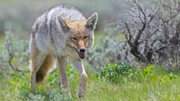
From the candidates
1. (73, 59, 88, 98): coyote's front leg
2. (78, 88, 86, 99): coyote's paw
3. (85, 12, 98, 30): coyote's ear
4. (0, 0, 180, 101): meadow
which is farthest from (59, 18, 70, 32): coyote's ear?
(78, 88, 86, 99): coyote's paw

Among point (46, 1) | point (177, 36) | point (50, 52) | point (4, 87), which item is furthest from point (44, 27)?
point (46, 1)

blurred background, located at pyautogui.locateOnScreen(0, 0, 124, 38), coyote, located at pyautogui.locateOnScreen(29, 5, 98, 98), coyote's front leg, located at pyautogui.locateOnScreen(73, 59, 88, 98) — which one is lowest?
blurred background, located at pyautogui.locateOnScreen(0, 0, 124, 38)

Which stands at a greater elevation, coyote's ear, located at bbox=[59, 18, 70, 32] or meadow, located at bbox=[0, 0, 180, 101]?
coyote's ear, located at bbox=[59, 18, 70, 32]

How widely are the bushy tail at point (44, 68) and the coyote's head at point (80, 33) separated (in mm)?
1044

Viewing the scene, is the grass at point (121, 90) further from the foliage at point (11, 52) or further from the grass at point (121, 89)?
the foliage at point (11, 52)

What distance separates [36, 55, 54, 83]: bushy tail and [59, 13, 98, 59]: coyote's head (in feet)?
3.42

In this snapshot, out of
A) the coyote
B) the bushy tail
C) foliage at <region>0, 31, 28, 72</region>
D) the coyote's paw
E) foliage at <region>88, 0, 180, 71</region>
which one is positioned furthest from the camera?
foliage at <region>0, 31, 28, 72</region>

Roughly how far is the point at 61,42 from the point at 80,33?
407 mm

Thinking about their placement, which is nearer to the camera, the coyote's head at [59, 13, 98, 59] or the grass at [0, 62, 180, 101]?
the grass at [0, 62, 180, 101]

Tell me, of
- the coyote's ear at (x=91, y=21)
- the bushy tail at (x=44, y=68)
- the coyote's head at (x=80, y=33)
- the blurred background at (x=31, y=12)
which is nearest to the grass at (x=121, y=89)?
the bushy tail at (x=44, y=68)

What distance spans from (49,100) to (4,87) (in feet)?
8.20

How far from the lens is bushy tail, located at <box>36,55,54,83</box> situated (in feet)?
29.4

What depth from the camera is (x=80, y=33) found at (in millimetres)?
7832

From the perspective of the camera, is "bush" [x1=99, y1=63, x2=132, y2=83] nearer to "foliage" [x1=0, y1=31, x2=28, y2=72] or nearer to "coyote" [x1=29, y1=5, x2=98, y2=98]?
"coyote" [x1=29, y1=5, x2=98, y2=98]
